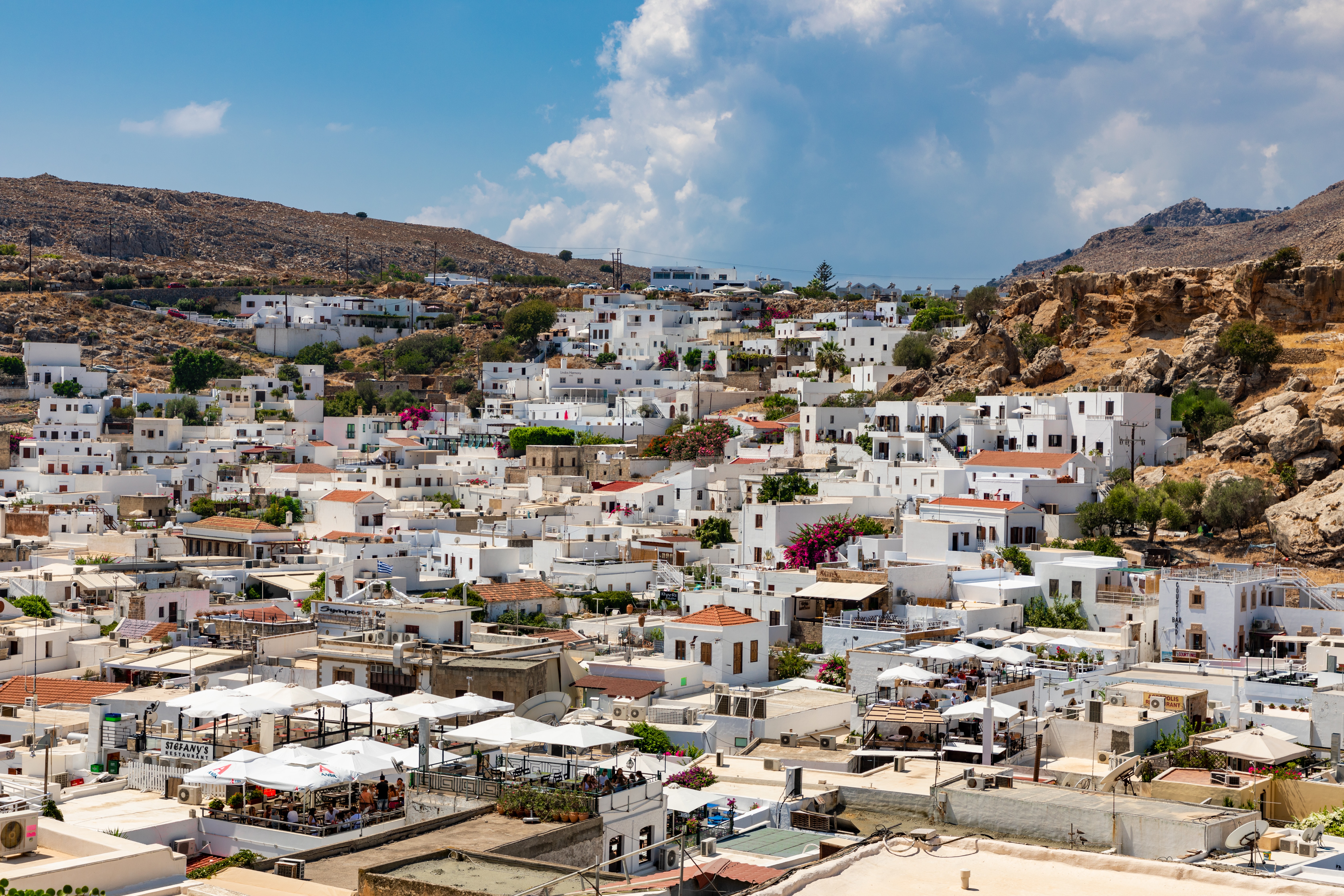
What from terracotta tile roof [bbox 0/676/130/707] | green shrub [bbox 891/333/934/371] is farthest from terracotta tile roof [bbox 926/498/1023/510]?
terracotta tile roof [bbox 0/676/130/707]

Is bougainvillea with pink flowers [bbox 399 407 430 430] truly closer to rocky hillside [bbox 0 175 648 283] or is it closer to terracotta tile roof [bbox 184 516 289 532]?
terracotta tile roof [bbox 184 516 289 532]

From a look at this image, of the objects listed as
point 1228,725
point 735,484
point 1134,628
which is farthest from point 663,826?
point 735,484

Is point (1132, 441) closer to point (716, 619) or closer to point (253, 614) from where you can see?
point (716, 619)

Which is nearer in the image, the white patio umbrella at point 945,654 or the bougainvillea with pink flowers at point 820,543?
the white patio umbrella at point 945,654

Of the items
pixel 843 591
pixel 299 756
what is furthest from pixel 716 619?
pixel 299 756

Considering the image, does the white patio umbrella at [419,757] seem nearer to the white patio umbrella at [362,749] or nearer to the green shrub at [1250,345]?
the white patio umbrella at [362,749]

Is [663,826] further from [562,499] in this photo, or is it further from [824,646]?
[562,499]

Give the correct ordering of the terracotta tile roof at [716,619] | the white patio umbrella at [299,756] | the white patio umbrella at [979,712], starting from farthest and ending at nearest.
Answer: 1. the terracotta tile roof at [716,619]
2. the white patio umbrella at [979,712]
3. the white patio umbrella at [299,756]

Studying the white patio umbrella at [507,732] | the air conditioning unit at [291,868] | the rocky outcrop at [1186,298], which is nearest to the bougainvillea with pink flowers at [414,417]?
the rocky outcrop at [1186,298]
